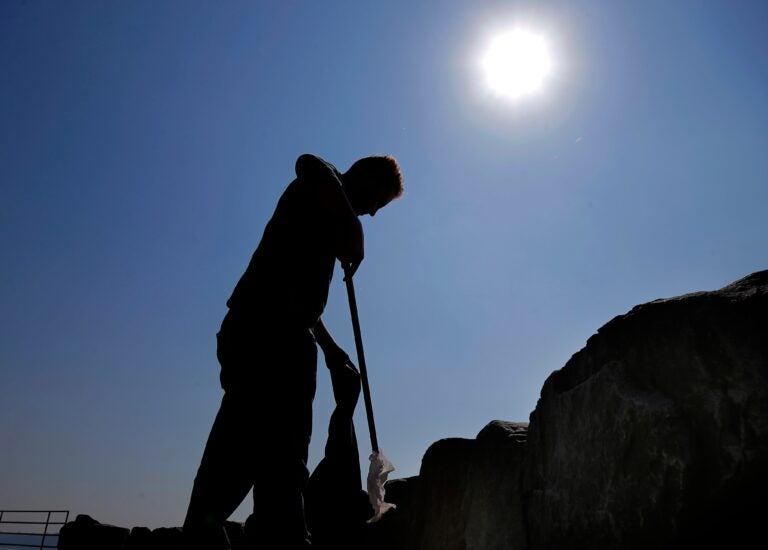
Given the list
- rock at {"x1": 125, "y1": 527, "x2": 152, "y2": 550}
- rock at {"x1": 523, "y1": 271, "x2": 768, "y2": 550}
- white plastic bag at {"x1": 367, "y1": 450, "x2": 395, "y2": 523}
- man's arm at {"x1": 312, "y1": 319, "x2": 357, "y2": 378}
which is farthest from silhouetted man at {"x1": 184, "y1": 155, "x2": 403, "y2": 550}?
rock at {"x1": 125, "y1": 527, "x2": 152, "y2": 550}

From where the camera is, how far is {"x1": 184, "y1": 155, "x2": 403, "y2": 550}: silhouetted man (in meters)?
2.17

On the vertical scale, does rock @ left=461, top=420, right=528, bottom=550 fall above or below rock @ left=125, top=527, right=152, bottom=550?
below

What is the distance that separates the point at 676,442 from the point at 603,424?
0.28m

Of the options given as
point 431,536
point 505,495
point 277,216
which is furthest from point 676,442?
point 277,216

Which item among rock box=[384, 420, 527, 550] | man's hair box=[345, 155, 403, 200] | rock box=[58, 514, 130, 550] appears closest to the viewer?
rock box=[384, 420, 527, 550]

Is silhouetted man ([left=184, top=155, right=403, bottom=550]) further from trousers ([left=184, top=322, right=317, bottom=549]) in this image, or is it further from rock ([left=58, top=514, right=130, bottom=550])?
rock ([left=58, top=514, right=130, bottom=550])

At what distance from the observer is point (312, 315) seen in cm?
258

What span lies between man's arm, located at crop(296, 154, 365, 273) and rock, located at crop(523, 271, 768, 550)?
4.23 ft

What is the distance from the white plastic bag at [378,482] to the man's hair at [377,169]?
167 cm

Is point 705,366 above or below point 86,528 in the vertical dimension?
below

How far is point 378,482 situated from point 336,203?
5.44 feet

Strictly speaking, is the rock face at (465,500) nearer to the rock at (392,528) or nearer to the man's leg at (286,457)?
the rock at (392,528)

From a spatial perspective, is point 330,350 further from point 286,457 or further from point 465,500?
point 465,500

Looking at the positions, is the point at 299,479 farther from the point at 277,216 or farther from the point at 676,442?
the point at 676,442
